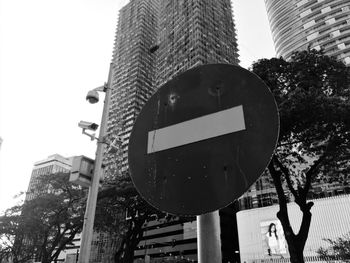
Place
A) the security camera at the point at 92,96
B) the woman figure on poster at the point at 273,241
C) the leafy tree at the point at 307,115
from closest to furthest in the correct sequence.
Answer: the security camera at the point at 92,96
the leafy tree at the point at 307,115
the woman figure on poster at the point at 273,241

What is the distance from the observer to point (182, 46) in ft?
264

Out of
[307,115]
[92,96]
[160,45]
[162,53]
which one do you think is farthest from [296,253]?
[160,45]

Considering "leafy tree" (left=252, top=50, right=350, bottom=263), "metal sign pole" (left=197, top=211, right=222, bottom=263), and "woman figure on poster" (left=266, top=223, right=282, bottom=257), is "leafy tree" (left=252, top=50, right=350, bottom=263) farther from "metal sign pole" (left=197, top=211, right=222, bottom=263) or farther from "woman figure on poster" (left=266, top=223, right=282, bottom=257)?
"woman figure on poster" (left=266, top=223, right=282, bottom=257)

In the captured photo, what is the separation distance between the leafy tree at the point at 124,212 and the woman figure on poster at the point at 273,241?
2462 cm

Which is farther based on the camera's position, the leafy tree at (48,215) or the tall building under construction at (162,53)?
the tall building under construction at (162,53)

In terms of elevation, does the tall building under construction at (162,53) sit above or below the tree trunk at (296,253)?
above

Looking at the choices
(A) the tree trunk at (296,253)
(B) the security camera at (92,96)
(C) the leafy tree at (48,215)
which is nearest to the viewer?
(B) the security camera at (92,96)

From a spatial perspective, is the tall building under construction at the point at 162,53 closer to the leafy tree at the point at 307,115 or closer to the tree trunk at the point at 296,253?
the leafy tree at the point at 307,115

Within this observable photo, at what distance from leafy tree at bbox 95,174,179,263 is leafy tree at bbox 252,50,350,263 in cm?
739

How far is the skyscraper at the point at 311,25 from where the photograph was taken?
235 feet

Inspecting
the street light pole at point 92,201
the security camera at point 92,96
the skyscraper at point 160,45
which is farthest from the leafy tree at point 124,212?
the skyscraper at point 160,45

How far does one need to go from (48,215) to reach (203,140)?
21625mm

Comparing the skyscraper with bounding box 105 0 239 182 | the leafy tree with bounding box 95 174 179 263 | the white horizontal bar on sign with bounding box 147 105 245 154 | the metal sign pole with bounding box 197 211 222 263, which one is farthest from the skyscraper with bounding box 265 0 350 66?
the metal sign pole with bounding box 197 211 222 263

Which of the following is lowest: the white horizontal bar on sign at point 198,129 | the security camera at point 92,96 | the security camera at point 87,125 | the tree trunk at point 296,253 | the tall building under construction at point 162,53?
the tree trunk at point 296,253
